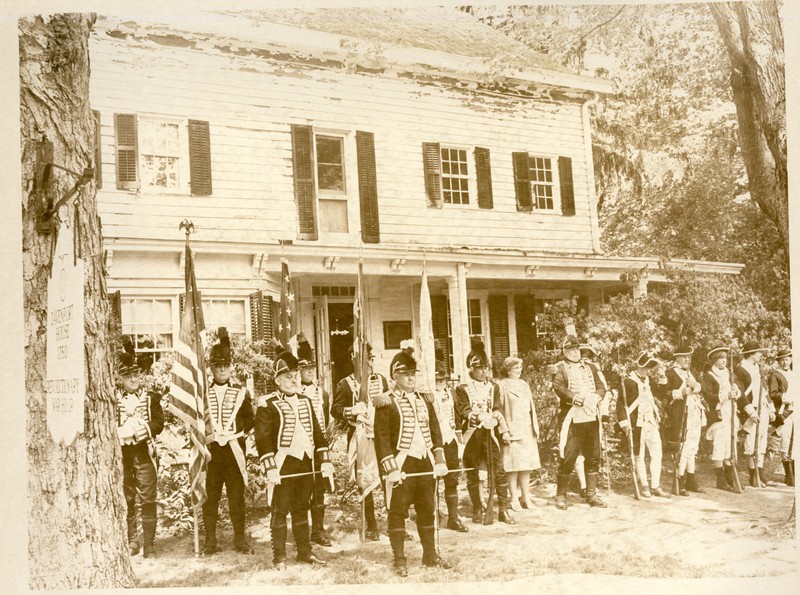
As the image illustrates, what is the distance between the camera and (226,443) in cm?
492

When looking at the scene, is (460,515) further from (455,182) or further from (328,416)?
(455,182)

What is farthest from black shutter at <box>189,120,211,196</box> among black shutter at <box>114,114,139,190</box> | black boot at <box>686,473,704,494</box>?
black boot at <box>686,473,704,494</box>

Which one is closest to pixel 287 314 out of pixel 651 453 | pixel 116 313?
pixel 116 313

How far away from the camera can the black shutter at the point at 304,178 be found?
523 cm

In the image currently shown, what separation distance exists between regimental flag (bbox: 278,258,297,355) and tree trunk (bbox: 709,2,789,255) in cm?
320

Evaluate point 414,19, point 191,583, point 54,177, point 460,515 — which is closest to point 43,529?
point 191,583

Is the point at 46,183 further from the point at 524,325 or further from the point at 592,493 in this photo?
the point at 592,493

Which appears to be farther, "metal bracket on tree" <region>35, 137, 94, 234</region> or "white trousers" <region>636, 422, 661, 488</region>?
"white trousers" <region>636, 422, 661, 488</region>

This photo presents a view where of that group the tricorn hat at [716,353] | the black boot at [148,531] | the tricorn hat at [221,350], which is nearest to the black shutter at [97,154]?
the tricorn hat at [221,350]

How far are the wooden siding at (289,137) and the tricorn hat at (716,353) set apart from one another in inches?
42.7

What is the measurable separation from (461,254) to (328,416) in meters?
1.41

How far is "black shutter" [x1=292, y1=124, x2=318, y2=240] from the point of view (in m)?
5.23

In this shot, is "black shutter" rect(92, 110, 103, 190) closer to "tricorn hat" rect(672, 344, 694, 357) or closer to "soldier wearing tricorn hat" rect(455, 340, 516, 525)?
"soldier wearing tricorn hat" rect(455, 340, 516, 525)

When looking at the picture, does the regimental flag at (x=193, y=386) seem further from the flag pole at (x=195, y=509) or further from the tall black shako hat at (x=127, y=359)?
the tall black shako hat at (x=127, y=359)
